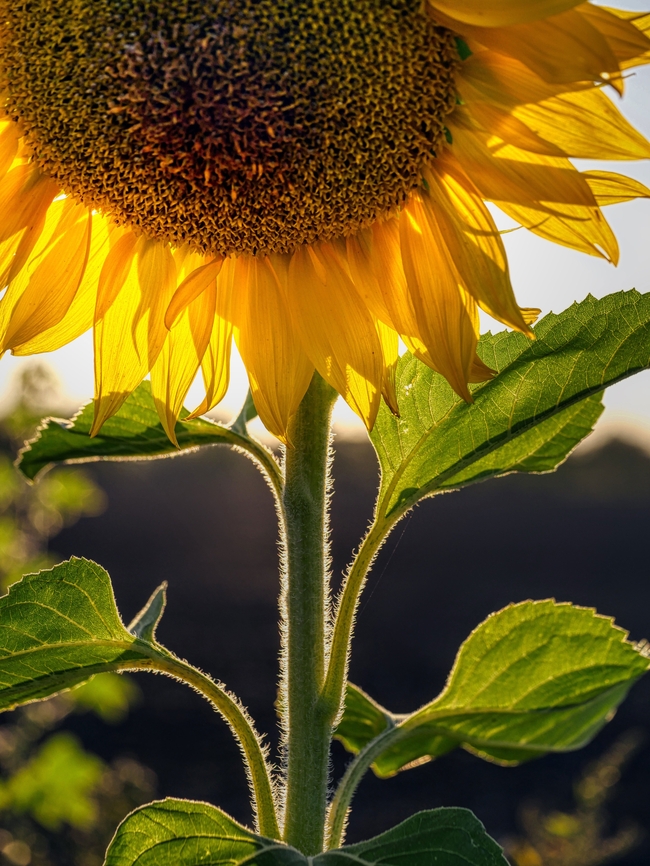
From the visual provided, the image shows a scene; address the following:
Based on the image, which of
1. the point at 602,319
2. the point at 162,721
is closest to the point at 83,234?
the point at 602,319

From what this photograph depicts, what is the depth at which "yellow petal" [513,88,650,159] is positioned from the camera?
3.05 feet

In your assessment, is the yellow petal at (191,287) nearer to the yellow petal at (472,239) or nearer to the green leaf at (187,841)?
the yellow petal at (472,239)

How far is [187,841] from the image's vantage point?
37.1 inches

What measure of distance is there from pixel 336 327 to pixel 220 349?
6.8 inches

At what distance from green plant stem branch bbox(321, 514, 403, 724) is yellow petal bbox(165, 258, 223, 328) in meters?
0.35

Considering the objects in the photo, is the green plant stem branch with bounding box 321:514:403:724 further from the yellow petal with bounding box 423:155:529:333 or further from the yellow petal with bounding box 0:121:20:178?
the yellow petal with bounding box 0:121:20:178

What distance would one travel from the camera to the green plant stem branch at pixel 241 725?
3.33ft

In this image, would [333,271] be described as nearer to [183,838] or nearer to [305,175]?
[305,175]

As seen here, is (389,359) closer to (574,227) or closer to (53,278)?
(574,227)

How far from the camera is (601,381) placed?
3.33ft

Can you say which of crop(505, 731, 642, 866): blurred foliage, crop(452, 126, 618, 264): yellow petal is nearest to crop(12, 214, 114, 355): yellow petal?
crop(452, 126, 618, 264): yellow petal

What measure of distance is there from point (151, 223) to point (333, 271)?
0.23 metres

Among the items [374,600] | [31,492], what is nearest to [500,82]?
[31,492]

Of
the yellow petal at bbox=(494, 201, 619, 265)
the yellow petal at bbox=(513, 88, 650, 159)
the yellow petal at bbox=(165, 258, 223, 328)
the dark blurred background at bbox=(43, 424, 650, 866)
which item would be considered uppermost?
the yellow petal at bbox=(513, 88, 650, 159)
